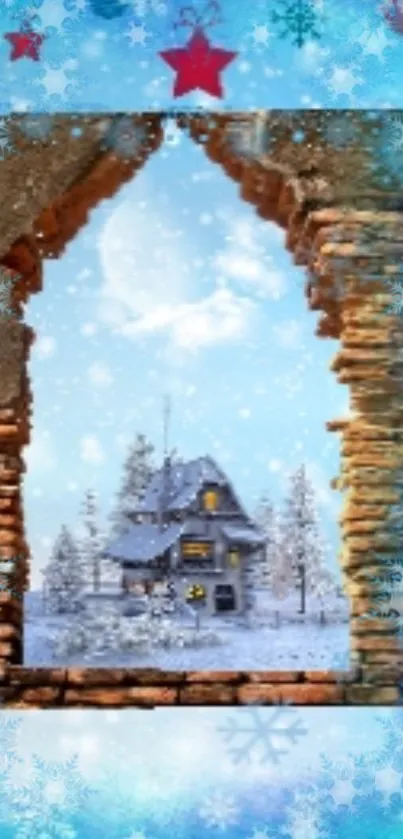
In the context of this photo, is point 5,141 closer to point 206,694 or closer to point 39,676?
point 39,676

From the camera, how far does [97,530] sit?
3.75 m

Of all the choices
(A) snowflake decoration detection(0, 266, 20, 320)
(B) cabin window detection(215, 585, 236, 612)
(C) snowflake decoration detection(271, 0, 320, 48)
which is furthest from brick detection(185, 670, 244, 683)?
(C) snowflake decoration detection(271, 0, 320, 48)

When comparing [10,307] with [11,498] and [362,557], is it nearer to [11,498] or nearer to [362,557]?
[11,498]

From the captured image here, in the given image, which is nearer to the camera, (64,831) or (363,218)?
(64,831)

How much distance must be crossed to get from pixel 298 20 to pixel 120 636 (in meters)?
1.95

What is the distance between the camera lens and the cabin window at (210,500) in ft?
12.5

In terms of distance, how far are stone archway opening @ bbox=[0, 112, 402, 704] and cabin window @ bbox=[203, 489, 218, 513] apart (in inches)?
16.0

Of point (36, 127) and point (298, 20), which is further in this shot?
point (36, 127)

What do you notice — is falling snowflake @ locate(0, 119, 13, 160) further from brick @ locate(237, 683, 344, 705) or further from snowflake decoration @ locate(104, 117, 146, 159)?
brick @ locate(237, 683, 344, 705)

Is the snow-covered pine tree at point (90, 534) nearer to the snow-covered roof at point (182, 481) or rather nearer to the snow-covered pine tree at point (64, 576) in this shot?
the snow-covered pine tree at point (64, 576)

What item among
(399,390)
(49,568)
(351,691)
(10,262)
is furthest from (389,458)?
(10,262)

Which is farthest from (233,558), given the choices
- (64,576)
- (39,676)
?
(39,676)

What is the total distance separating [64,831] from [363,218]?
2042 millimetres

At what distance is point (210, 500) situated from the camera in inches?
151
